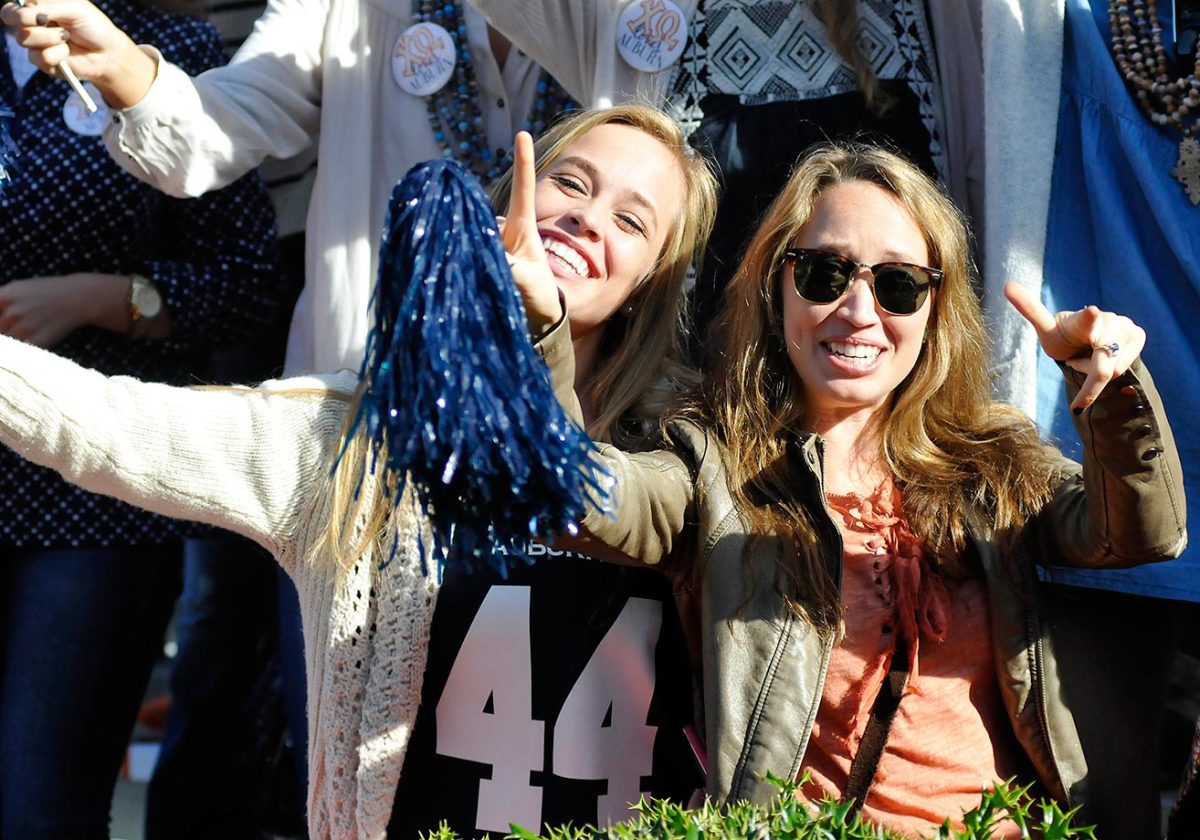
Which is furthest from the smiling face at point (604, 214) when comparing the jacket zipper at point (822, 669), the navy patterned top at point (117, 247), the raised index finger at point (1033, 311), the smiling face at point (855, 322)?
the navy patterned top at point (117, 247)

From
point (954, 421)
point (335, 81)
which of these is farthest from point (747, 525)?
point (335, 81)

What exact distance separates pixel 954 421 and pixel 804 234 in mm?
337

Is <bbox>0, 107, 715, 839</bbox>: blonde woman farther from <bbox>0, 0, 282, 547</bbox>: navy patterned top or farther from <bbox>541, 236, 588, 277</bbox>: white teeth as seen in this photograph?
<bbox>0, 0, 282, 547</bbox>: navy patterned top

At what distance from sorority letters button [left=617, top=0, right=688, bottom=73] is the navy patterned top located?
0.79 metres

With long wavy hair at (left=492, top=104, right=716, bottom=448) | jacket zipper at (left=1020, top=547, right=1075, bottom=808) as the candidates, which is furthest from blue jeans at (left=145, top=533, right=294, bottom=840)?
jacket zipper at (left=1020, top=547, right=1075, bottom=808)

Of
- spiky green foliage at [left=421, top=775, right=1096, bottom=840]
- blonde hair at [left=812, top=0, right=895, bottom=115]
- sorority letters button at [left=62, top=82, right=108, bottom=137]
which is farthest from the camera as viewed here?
sorority letters button at [left=62, top=82, right=108, bottom=137]

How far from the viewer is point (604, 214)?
95.7 inches

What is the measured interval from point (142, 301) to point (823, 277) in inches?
50.7

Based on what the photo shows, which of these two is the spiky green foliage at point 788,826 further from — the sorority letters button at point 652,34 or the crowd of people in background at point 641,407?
the sorority letters button at point 652,34

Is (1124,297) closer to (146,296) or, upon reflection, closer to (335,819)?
(335,819)

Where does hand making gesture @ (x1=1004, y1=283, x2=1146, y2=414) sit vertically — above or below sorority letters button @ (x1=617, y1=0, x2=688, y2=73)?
below

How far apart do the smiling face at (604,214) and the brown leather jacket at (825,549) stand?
0.38 metres

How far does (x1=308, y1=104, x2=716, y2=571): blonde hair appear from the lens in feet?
7.91

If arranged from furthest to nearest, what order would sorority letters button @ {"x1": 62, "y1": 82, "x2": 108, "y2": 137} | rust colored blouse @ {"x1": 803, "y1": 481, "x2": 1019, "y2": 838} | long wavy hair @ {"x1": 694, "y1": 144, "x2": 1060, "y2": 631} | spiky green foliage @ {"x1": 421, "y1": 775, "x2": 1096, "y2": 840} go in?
sorority letters button @ {"x1": 62, "y1": 82, "x2": 108, "y2": 137}
long wavy hair @ {"x1": 694, "y1": 144, "x2": 1060, "y2": 631}
rust colored blouse @ {"x1": 803, "y1": 481, "x2": 1019, "y2": 838}
spiky green foliage @ {"x1": 421, "y1": 775, "x2": 1096, "y2": 840}
